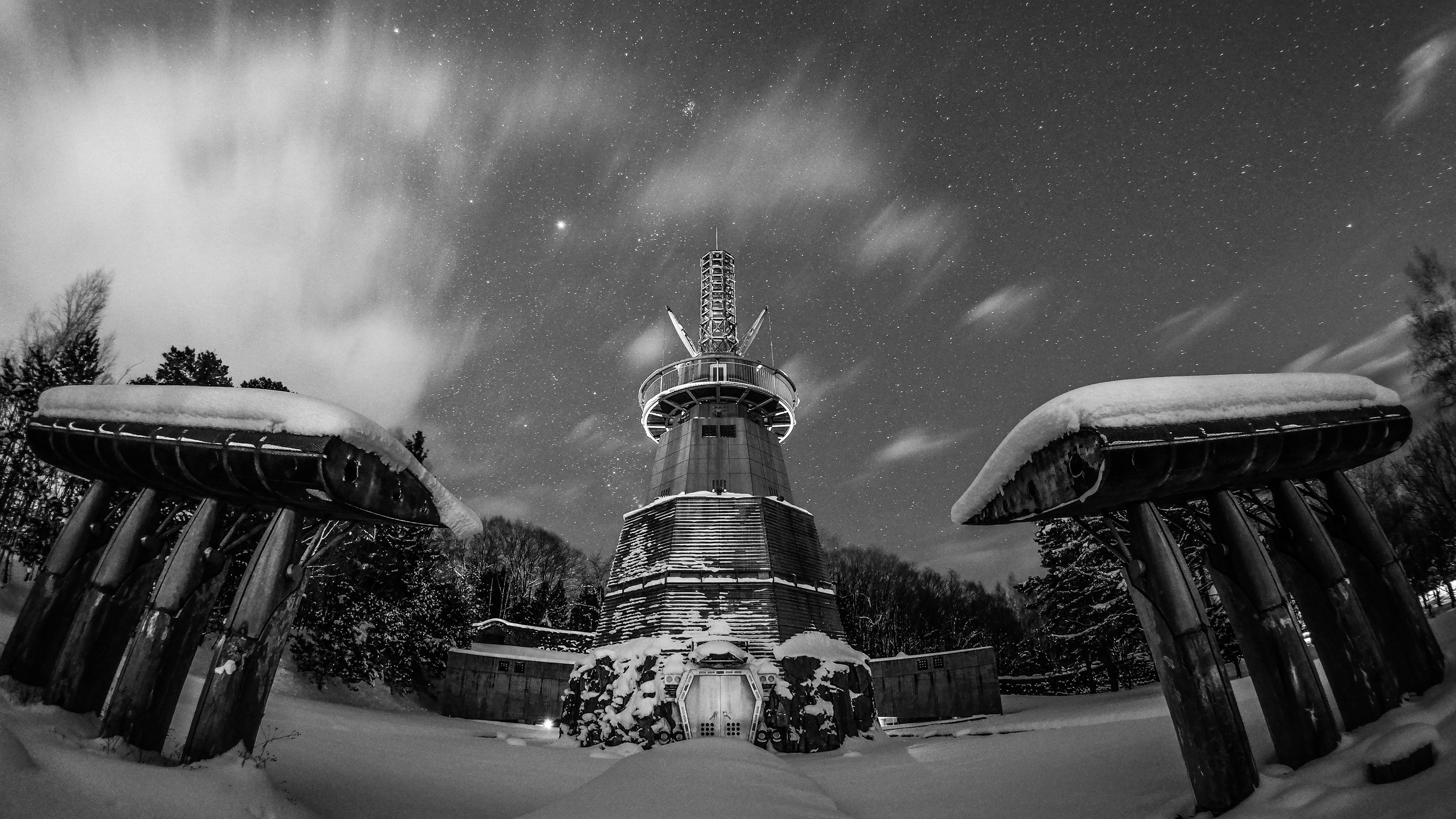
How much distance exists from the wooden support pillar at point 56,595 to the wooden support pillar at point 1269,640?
1137 centimetres

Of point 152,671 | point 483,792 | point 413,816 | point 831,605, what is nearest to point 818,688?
point 831,605

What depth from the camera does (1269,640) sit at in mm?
5711

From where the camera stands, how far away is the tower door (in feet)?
69.7

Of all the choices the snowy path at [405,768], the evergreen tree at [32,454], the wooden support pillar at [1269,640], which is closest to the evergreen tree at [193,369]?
the evergreen tree at [32,454]

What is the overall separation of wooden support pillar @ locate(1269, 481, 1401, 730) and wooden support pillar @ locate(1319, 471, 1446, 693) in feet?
0.40

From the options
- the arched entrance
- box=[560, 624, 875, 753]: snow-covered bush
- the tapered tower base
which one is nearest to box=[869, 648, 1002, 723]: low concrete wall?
box=[560, 624, 875, 753]: snow-covered bush

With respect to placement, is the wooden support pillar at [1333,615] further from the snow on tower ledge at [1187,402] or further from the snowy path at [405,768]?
the snowy path at [405,768]

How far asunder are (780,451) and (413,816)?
24.9m

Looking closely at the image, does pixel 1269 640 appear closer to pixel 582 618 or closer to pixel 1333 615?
pixel 1333 615

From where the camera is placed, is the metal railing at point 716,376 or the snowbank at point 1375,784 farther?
A: the metal railing at point 716,376

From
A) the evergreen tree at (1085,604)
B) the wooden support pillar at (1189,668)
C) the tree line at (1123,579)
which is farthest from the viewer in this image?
the evergreen tree at (1085,604)

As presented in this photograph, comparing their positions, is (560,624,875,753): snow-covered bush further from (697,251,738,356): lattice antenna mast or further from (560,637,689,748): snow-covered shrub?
(697,251,738,356): lattice antenna mast

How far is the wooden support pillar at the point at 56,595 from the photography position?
19.5ft

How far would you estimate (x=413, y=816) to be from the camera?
7.57 meters
